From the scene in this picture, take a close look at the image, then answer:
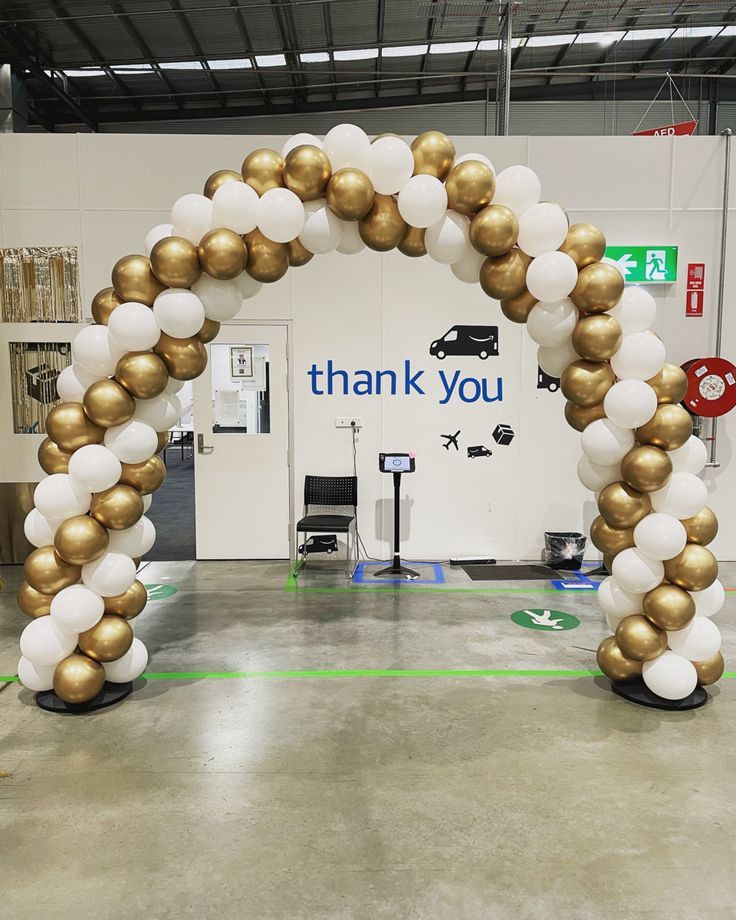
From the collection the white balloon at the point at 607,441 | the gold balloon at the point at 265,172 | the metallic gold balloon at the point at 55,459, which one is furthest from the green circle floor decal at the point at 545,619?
the gold balloon at the point at 265,172

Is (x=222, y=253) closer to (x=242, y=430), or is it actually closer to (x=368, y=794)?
(x=368, y=794)

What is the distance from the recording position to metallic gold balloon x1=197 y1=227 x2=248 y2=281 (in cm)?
323

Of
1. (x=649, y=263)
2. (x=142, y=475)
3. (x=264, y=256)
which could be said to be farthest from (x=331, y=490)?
(x=649, y=263)

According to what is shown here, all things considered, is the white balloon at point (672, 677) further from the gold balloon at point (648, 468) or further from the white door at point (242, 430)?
the white door at point (242, 430)

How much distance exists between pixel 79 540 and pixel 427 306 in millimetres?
3910

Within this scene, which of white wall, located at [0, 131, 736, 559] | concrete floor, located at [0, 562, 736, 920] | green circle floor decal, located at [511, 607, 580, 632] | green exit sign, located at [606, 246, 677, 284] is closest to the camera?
concrete floor, located at [0, 562, 736, 920]

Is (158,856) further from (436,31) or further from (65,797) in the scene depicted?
(436,31)

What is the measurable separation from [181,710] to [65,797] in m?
0.77

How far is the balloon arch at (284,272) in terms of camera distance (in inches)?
128

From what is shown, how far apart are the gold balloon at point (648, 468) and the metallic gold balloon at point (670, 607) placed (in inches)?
20.0

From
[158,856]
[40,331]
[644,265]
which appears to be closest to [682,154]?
[644,265]

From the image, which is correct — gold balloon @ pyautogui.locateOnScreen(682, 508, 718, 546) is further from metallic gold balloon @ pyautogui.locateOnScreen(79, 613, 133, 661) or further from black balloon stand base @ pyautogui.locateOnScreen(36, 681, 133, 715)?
black balloon stand base @ pyautogui.locateOnScreen(36, 681, 133, 715)

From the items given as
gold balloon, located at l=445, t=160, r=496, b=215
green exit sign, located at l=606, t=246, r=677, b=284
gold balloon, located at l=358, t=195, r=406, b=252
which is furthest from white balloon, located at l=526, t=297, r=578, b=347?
green exit sign, located at l=606, t=246, r=677, b=284

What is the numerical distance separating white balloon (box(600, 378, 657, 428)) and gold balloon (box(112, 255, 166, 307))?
2216 millimetres
